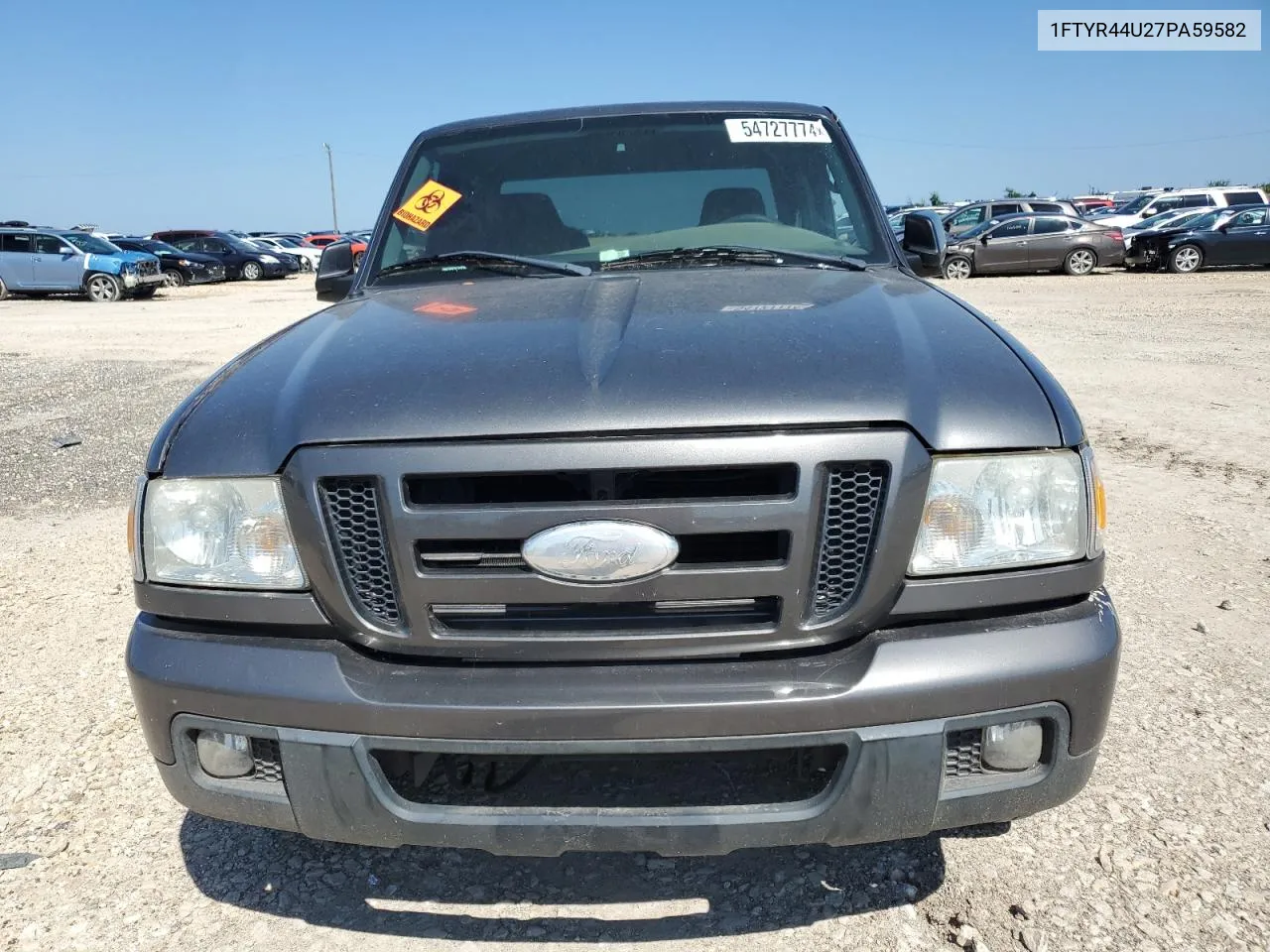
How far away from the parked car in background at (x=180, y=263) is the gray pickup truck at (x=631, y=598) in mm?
28245

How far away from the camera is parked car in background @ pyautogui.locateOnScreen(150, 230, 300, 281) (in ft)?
97.1

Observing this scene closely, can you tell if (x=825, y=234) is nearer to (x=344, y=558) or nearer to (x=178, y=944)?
(x=344, y=558)

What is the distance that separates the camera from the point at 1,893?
227 centimetres

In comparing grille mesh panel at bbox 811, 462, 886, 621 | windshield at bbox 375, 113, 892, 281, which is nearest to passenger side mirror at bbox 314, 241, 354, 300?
windshield at bbox 375, 113, 892, 281

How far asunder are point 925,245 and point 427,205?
1.74 meters

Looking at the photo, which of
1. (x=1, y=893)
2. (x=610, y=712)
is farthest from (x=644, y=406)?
(x=1, y=893)

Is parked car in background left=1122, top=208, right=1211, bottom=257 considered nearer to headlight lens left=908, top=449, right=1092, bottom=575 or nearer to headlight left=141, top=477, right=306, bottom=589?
headlight lens left=908, top=449, right=1092, bottom=575

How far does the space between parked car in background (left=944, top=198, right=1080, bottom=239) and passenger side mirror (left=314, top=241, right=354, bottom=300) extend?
21.5 meters

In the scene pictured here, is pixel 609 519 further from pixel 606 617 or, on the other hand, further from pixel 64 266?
pixel 64 266

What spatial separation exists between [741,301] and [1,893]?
7.28 feet

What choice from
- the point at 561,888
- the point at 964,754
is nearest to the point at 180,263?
the point at 561,888

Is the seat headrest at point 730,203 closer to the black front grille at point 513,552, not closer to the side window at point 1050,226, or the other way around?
the black front grille at point 513,552

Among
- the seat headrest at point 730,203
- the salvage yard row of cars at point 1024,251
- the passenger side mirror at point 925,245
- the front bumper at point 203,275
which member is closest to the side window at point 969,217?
the salvage yard row of cars at point 1024,251

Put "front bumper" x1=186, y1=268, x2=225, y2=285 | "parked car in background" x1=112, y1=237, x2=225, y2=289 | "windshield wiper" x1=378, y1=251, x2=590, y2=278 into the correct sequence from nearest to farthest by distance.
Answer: "windshield wiper" x1=378, y1=251, x2=590, y2=278 → "parked car in background" x1=112, y1=237, x2=225, y2=289 → "front bumper" x1=186, y1=268, x2=225, y2=285
